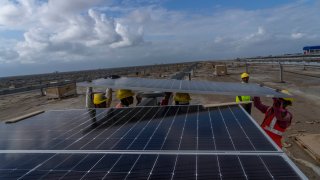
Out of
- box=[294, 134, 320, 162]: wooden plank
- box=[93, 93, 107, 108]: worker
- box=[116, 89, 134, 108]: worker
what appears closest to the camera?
box=[294, 134, 320, 162]: wooden plank

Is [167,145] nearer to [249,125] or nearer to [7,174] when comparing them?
[249,125]

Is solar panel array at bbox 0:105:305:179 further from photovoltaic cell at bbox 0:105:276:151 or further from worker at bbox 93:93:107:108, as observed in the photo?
worker at bbox 93:93:107:108

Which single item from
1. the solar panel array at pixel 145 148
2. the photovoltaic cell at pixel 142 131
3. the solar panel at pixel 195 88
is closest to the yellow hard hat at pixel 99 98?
the solar panel at pixel 195 88

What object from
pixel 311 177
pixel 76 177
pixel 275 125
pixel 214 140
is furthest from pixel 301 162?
pixel 76 177

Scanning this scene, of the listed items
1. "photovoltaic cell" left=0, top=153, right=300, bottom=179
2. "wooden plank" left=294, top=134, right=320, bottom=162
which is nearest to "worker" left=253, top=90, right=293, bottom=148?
"wooden plank" left=294, top=134, right=320, bottom=162

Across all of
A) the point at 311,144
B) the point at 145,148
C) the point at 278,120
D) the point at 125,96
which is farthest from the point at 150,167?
the point at 311,144

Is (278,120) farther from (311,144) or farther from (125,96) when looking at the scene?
(125,96)
